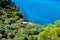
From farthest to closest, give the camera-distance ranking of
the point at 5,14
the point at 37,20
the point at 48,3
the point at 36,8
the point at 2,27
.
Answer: the point at 48,3
the point at 36,8
the point at 37,20
the point at 5,14
the point at 2,27

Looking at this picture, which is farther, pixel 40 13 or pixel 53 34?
pixel 40 13

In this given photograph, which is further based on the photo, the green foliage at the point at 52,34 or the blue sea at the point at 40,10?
the blue sea at the point at 40,10

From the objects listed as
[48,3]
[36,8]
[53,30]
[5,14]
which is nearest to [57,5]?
[48,3]

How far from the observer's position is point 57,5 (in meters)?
21.6

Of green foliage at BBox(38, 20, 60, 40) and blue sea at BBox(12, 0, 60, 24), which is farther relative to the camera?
blue sea at BBox(12, 0, 60, 24)

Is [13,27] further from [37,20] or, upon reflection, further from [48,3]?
[48,3]

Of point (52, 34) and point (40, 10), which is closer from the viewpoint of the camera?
point (52, 34)

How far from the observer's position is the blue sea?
57.3 feet

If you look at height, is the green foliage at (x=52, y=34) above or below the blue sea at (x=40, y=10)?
below

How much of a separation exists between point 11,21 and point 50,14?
278 inches

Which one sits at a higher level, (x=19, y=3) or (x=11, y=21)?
(x=19, y=3)

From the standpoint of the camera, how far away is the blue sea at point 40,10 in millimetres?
17472

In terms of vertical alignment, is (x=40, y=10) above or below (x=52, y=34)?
above

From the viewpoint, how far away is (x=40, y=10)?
Answer: 1988 cm
